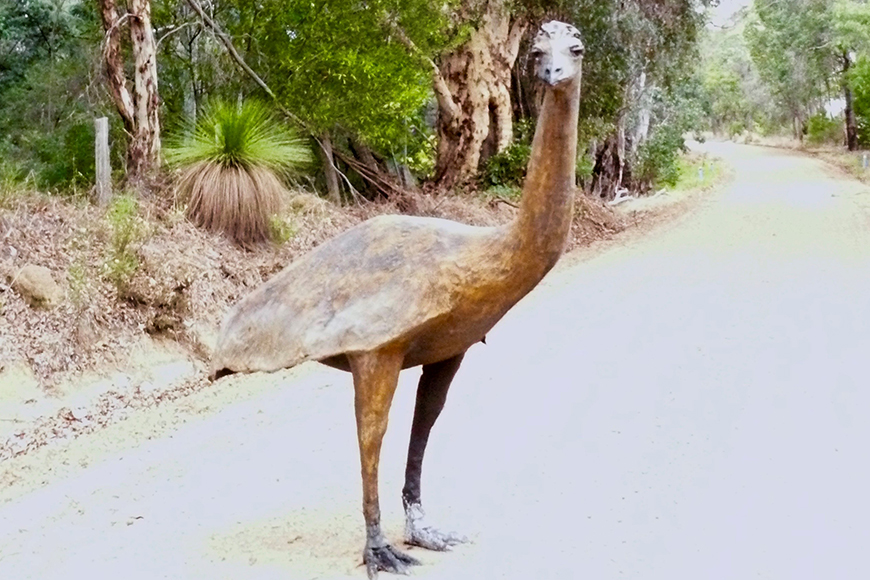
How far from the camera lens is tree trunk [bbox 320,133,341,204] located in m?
14.7

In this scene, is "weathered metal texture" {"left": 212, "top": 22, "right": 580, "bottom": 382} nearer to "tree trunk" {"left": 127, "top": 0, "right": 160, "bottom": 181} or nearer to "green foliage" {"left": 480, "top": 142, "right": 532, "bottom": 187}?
"tree trunk" {"left": 127, "top": 0, "right": 160, "bottom": 181}

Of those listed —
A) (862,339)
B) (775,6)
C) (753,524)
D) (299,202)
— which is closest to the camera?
(753,524)

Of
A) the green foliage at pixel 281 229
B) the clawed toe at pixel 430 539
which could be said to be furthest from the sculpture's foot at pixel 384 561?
the green foliage at pixel 281 229

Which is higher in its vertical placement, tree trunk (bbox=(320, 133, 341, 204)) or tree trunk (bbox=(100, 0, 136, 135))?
tree trunk (bbox=(100, 0, 136, 135))

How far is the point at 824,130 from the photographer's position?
51.5 metres

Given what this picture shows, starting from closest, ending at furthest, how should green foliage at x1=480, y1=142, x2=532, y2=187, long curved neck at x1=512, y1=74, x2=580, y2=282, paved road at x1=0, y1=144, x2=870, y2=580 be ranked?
long curved neck at x1=512, y1=74, x2=580, y2=282
paved road at x1=0, y1=144, x2=870, y2=580
green foliage at x1=480, y1=142, x2=532, y2=187

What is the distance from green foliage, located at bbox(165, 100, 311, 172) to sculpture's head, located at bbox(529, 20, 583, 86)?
7.99m

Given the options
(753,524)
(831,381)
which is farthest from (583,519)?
(831,381)

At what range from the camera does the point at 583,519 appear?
18.2ft

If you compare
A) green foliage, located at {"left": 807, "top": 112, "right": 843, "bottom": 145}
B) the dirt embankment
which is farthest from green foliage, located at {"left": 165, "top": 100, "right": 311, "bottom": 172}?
green foliage, located at {"left": 807, "top": 112, "right": 843, "bottom": 145}

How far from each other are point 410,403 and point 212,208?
14.0 feet

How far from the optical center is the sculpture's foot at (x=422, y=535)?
502 cm

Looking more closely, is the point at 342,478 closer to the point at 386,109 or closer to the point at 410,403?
the point at 410,403

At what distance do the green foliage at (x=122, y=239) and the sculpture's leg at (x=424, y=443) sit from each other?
537 centimetres
